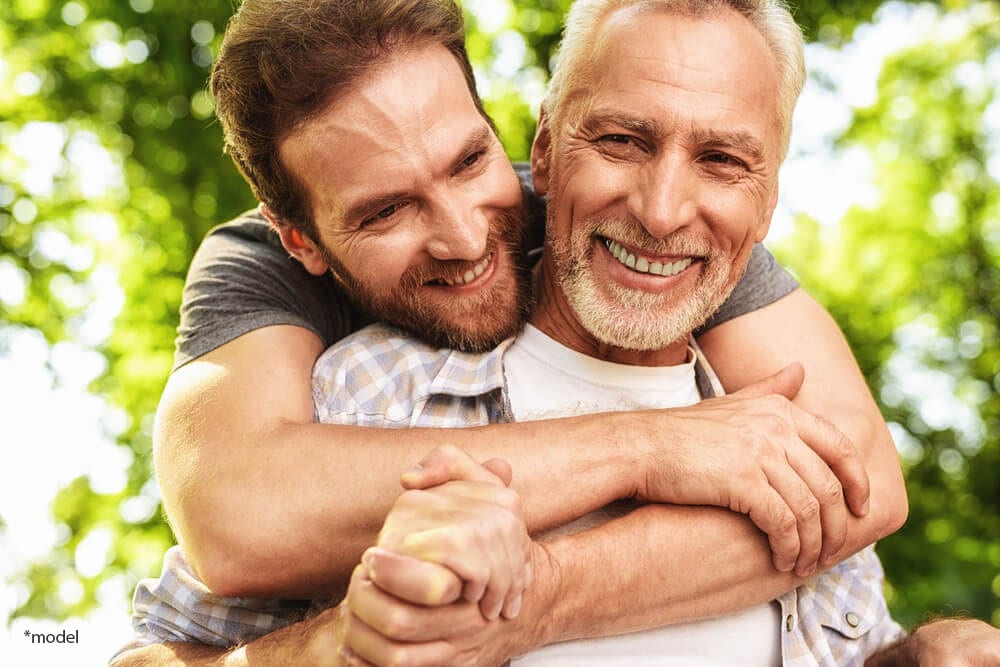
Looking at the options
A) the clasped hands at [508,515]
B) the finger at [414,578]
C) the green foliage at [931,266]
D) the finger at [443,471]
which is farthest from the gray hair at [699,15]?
the green foliage at [931,266]

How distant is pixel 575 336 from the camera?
267 cm

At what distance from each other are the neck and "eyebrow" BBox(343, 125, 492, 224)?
0.43 m

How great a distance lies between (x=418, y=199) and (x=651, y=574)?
3.36ft

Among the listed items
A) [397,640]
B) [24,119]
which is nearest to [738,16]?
[397,640]

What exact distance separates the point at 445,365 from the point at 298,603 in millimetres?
664

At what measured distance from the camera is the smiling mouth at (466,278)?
2.50 metres

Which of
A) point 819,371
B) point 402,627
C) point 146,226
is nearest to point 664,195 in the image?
point 819,371

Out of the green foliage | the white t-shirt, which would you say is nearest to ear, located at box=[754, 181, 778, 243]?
the white t-shirt

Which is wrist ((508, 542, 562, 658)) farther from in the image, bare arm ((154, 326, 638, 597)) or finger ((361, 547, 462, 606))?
finger ((361, 547, 462, 606))

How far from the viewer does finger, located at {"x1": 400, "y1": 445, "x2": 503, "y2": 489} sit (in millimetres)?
1740

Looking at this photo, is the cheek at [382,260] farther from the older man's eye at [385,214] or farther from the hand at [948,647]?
the hand at [948,647]

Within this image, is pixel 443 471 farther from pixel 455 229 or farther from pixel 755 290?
pixel 755 290

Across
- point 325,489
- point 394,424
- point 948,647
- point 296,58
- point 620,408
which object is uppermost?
point 296,58

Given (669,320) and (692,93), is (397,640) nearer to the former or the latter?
(669,320)
